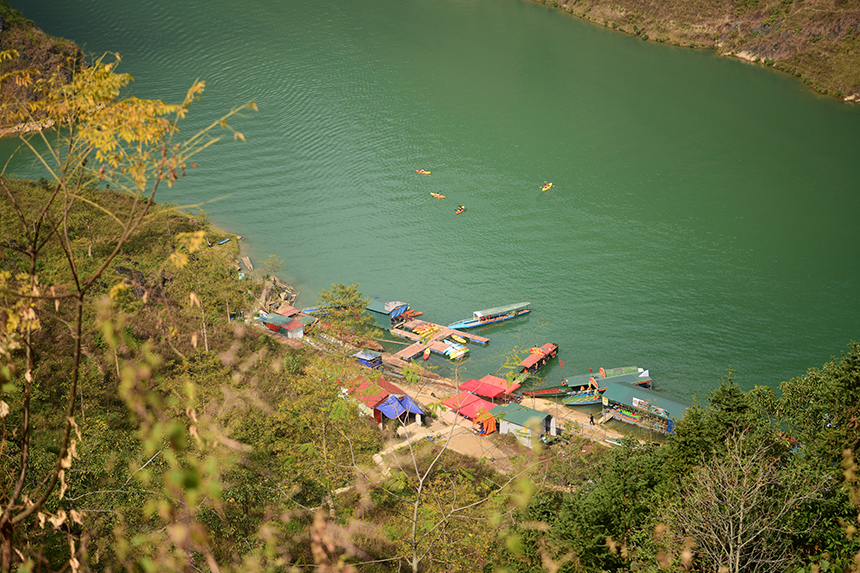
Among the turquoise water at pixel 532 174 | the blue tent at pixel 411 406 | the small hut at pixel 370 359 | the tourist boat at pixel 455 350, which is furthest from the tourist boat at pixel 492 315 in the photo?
the blue tent at pixel 411 406

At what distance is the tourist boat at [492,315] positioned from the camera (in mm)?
26703

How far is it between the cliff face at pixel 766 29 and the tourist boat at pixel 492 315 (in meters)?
35.3

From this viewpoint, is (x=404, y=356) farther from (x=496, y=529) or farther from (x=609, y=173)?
(x=609, y=173)

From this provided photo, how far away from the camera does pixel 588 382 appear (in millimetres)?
23375

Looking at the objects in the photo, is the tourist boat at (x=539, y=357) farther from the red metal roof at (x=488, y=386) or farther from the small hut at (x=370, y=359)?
the small hut at (x=370, y=359)

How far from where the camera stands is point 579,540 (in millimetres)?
9688

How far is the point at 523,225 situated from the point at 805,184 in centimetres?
1751

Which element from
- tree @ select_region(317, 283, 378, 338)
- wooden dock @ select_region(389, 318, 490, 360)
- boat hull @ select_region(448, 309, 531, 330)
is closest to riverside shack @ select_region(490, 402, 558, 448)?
wooden dock @ select_region(389, 318, 490, 360)

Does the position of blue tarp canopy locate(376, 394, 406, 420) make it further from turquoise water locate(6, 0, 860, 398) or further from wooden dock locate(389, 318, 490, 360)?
wooden dock locate(389, 318, 490, 360)

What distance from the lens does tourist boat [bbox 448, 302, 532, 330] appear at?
2670 cm

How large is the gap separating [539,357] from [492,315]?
3438 mm

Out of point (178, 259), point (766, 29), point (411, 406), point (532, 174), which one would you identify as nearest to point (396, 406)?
point (411, 406)

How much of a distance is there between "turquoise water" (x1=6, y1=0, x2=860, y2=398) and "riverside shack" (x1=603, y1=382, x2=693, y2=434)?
1.74 meters

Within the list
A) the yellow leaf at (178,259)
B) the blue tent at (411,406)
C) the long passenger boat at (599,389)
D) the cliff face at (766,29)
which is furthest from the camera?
the cliff face at (766,29)
